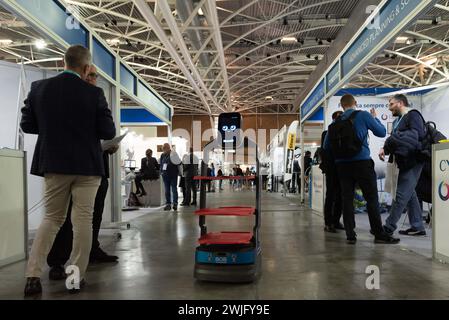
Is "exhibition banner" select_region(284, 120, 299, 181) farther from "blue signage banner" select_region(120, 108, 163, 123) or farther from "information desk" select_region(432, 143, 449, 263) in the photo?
"information desk" select_region(432, 143, 449, 263)

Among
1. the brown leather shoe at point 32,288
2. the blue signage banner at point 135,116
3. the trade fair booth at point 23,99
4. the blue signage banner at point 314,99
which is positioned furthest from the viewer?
the blue signage banner at point 135,116

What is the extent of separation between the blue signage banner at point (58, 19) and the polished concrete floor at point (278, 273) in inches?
83.3

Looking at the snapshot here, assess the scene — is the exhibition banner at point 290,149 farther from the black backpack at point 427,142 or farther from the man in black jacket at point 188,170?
the black backpack at point 427,142

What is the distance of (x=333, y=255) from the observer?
3496mm

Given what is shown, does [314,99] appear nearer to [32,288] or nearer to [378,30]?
[378,30]

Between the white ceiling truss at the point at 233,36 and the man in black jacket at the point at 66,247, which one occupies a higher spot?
the white ceiling truss at the point at 233,36

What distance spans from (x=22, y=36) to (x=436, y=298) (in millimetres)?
17468

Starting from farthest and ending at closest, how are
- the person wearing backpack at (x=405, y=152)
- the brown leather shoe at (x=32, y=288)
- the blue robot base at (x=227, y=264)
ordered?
the person wearing backpack at (x=405, y=152) → the blue robot base at (x=227, y=264) → the brown leather shoe at (x=32, y=288)

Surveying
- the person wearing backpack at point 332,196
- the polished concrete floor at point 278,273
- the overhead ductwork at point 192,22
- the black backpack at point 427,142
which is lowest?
the polished concrete floor at point 278,273

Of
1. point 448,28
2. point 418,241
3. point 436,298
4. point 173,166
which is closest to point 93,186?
point 436,298

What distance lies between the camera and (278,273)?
9.36 feet

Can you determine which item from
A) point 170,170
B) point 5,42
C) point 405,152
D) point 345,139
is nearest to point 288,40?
point 170,170

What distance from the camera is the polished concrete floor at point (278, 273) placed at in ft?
7.66

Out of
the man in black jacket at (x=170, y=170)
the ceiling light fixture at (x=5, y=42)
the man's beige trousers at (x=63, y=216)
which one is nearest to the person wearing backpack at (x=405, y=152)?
the man's beige trousers at (x=63, y=216)
